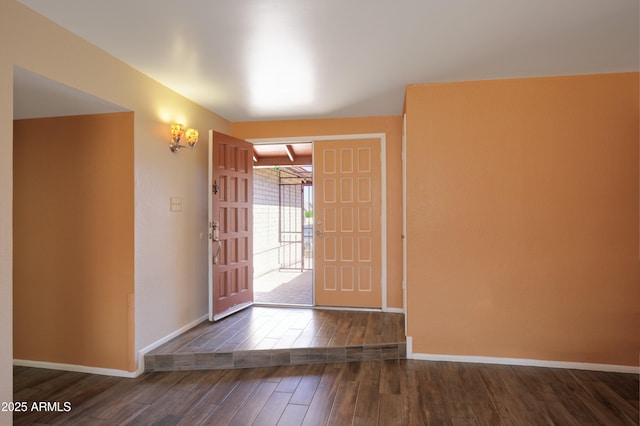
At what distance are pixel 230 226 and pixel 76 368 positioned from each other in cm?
188

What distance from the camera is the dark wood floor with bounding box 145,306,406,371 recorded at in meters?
3.09

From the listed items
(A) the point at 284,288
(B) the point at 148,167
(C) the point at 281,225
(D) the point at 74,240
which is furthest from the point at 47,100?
(C) the point at 281,225

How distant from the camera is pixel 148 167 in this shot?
10.1 feet

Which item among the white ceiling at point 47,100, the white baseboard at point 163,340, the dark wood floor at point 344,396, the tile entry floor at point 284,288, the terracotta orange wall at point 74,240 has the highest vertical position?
the white ceiling at point 47,100

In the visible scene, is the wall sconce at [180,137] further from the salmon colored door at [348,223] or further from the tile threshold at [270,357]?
the tile threshold at [270,357]

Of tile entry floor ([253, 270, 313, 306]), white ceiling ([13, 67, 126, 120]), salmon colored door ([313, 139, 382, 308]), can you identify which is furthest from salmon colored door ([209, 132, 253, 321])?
white ceiling ([13, 67, 126, 120])

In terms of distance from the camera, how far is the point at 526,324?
10.1 feet

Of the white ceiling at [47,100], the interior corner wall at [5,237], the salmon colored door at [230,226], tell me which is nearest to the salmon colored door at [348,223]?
the salmon colored door at [230,226]

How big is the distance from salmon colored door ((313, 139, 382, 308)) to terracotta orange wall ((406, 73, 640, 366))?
1.16 meters

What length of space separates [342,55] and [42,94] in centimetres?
213

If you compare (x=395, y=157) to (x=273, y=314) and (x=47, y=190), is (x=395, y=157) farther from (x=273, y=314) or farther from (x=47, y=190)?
(x=47, y=190)

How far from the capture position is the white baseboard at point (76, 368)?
2939mm

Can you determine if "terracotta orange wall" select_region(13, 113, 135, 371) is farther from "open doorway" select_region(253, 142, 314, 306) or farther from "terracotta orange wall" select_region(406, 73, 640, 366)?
"terracotta orange wall" select_region(406, 73, 640, 366)

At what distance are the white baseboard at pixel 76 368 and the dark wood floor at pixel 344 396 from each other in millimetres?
56
